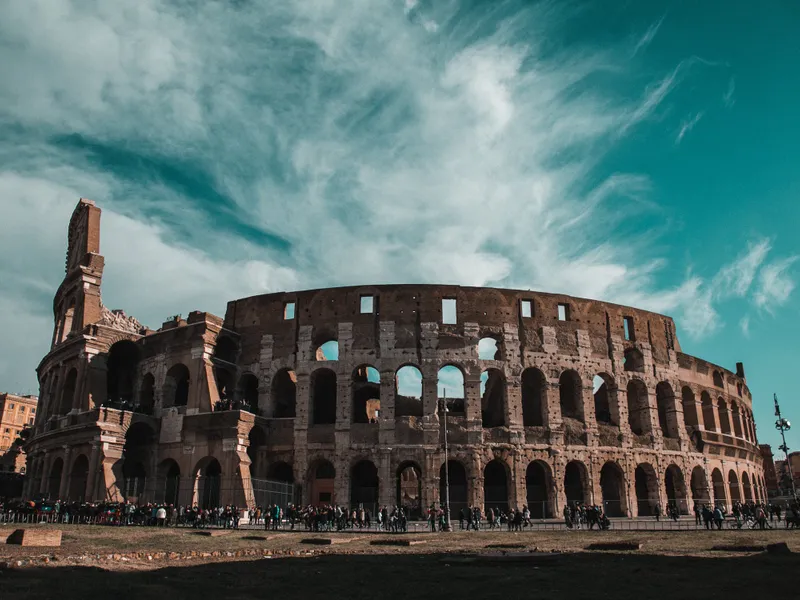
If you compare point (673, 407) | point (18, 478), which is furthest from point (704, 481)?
point (18, 478)

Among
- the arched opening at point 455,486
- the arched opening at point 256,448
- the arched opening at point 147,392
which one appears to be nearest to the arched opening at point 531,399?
the arched opening at point 455,486

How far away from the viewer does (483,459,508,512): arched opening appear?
34156mm

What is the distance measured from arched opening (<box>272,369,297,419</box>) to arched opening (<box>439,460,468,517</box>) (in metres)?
8.80

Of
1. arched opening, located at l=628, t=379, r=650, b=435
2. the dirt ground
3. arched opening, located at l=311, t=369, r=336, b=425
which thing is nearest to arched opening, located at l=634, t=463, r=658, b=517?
arched opening, located at l=628, t=379, r=650, b=435

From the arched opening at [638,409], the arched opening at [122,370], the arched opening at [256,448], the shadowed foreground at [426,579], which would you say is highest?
the arched opening at [122,370]

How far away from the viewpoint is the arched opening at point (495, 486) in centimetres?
3416

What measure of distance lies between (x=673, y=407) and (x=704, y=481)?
15.3 feet

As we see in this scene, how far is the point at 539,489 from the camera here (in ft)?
117

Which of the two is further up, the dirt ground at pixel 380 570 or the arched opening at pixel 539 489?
the arched opening at pixel 539 489

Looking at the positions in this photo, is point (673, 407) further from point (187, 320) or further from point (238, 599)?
point (238, 599)

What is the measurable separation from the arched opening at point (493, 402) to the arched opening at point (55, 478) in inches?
909

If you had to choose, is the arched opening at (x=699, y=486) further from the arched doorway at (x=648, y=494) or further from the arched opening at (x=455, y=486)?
the arched opening at (x=455, y=486)

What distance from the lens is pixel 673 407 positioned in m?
40.0

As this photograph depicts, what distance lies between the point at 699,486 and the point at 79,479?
3476 centimetres
